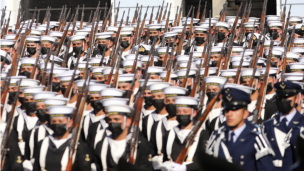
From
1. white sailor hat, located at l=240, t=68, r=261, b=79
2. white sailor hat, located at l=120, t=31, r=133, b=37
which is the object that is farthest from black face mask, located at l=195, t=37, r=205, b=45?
white sailor hat, located at l=240, t=68, r=261, b=79

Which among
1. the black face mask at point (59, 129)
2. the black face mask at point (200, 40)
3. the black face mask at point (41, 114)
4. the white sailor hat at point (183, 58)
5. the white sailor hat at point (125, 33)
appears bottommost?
the black face mask at point (59, 129)

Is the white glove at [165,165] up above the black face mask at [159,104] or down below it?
below

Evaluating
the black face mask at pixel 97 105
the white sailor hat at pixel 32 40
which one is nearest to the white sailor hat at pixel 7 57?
the white sailor hat at pixel 32 40

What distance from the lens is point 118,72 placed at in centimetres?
829

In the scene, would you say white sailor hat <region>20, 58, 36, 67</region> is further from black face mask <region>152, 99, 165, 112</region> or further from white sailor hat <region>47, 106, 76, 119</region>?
white sailor hat <region>47, 106, 76, 119</region>

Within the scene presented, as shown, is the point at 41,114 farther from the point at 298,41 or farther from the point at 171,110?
the point at 298,41

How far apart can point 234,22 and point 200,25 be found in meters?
0.84

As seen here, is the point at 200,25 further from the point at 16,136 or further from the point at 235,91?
the point at 235,91

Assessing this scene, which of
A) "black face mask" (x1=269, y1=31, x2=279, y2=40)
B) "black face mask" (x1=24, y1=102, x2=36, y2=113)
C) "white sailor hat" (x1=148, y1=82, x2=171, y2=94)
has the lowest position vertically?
"black face mask" (x1=24, y1=102, x2=36, y2=113)

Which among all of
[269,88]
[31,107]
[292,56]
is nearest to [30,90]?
[31,107]

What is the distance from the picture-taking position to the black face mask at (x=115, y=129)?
5801mm

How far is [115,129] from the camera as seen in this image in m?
5.80

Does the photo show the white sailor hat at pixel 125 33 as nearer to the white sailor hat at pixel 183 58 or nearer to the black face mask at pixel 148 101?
the white sailor hat at pixel 183 58

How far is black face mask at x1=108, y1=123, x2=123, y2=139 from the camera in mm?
5801
